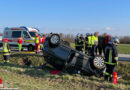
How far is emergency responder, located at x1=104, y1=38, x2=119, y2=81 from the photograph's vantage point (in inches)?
231

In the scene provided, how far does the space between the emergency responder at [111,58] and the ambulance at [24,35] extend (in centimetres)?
970

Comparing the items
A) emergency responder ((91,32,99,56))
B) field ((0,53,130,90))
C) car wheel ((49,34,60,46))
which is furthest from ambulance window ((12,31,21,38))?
car wheel ((49,34,60,46))


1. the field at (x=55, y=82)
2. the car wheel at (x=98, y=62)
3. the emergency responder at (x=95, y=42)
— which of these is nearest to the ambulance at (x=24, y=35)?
the emergency responder at (x=95, y=42)

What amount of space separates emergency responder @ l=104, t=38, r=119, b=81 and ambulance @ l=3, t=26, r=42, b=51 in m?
9.70

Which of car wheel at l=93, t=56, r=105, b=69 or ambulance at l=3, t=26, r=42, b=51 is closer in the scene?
car wheel at l=93, t=56, r=105, b=69

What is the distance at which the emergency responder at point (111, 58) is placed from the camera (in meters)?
5.88

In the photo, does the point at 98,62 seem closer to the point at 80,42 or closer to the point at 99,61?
the point at 99,61

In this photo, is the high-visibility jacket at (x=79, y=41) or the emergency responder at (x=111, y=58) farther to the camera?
the high-visibility jacket at (x=79, y=41)

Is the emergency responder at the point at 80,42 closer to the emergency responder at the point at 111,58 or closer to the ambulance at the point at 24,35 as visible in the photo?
the ambulance at the point at 24,35

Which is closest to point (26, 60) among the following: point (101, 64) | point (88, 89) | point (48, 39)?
point (48, 39)

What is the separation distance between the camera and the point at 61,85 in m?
5.19

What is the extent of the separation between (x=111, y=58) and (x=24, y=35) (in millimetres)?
10662

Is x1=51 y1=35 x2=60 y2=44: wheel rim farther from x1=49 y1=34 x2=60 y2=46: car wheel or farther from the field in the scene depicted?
the field

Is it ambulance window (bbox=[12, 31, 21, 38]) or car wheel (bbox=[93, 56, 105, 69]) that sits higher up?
ambulance window (bbox=[12, 31, 21, 38])
